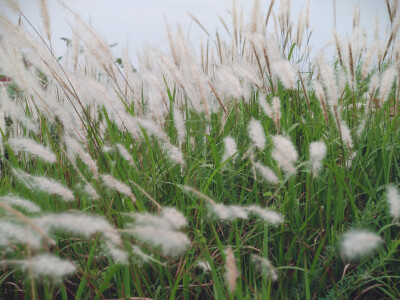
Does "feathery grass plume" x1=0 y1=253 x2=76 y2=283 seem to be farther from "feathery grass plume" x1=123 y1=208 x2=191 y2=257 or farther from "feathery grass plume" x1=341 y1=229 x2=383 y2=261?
"feathery grass plume" x1=341 y1=229 x2=383 y2=261

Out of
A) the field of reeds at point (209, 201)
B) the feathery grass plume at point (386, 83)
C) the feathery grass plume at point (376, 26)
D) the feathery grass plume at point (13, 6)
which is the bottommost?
the field of reeds at point (209, 201)

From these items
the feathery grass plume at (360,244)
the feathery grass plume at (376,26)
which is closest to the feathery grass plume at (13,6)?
the feathery grass plume at (360,244)

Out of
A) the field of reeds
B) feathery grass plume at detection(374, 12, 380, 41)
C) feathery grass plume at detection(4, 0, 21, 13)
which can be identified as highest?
feathery grass plume at detection(4, 0, 21, 13)

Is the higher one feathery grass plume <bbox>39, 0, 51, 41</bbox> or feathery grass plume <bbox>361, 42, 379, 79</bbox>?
feathery grass plume <bbox>39, 0, 51, 41</bbox>

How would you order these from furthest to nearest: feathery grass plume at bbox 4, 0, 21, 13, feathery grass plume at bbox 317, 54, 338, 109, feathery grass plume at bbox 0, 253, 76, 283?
1. feathery grass plume at bbox 4, 0, 21, 13
2. feathery grass plume at bbox 317, 54, 338, 109
3. feathery grass plume at bbox 0, 253, 76, 283

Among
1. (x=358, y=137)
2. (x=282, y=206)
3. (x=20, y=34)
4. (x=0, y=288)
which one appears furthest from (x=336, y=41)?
(x=0, y=288)

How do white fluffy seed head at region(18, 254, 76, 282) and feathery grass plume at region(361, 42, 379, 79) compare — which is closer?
white fluffy seed head at region(18, 254, 76, 282)

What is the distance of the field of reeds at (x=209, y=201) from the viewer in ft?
2.39

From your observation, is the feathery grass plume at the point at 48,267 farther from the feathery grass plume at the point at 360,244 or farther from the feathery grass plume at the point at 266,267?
the feathery grass plume at the point at 360,244

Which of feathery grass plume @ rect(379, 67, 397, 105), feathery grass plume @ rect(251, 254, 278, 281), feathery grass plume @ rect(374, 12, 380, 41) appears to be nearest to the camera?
feathery grass plume @ rect(251, 254, 278, 281)

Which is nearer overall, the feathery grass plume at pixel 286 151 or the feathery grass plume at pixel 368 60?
the feathery grass plume at pixel 286 151

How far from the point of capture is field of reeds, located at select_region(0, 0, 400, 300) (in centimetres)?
73

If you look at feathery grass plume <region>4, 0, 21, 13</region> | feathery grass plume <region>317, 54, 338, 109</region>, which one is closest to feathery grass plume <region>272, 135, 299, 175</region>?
feathery grass plume <region>317, 54, 338, 109</region>

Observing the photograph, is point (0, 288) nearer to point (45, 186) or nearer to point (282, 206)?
point (45, 186)
